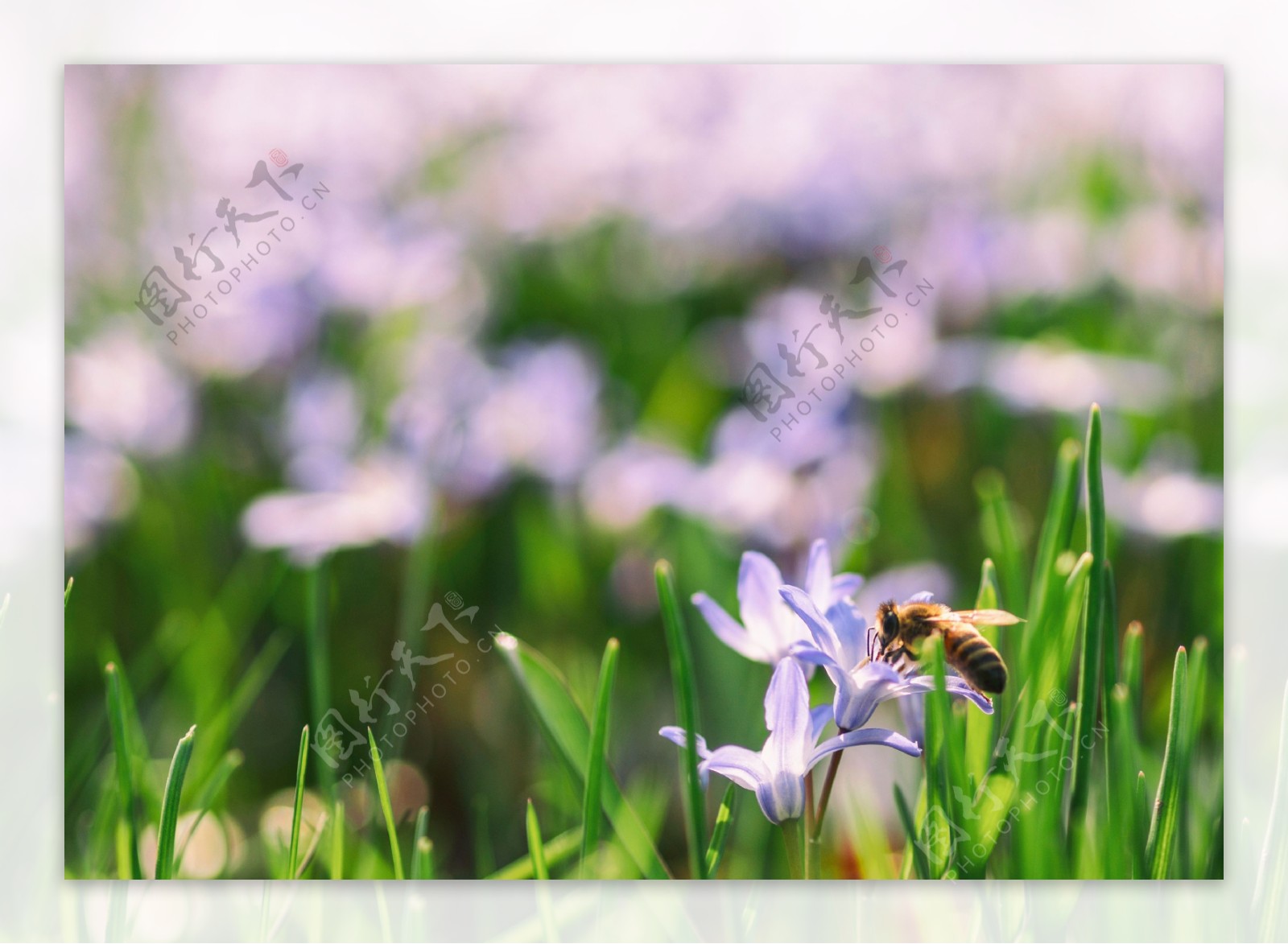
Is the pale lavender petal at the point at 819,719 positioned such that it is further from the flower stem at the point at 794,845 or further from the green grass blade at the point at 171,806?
the green grass blade at the point at 171,806

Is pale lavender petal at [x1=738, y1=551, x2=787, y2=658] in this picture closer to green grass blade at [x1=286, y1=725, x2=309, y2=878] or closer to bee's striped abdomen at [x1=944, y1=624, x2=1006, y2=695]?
bee's striped abdomen at [x1=944, y1=624, x2=1006, y2=695]

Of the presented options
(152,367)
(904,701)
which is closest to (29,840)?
(152,367)

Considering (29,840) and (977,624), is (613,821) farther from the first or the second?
(29,840)

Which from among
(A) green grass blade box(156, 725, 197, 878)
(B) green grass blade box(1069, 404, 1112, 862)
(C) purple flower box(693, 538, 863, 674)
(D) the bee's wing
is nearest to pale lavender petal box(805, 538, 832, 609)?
(C) purple flower box(693, 538, 863, 674)

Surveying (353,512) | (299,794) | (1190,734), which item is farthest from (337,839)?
(1190,734)
